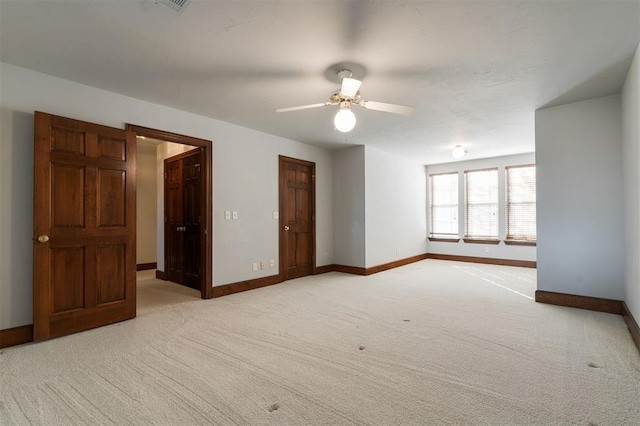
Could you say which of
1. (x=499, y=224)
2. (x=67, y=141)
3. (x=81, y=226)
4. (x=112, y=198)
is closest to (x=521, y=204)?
(x=499, y=224)

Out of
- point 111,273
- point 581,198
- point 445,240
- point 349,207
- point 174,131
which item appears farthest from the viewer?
point 445,240

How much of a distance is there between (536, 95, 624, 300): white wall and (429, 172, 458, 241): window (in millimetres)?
3811

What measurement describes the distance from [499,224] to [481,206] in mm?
577

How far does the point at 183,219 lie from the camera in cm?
529

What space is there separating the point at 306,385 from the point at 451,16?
9.01ft

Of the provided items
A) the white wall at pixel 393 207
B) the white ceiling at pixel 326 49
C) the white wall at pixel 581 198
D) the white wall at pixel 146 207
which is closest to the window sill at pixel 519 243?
the white wall at pixel 393 207

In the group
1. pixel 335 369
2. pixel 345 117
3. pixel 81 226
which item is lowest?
pixel 335 369

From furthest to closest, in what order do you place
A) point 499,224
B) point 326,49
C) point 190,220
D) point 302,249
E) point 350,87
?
1. point 499,224
2. point 302,249
3. point 190,220
4. point 350,87
5. point 326,49

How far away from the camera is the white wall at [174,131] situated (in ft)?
9.12

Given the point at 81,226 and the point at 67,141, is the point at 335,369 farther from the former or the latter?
the point at 67,141

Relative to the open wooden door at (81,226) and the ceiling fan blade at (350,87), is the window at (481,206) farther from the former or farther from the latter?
the open wooden door at (81,226)

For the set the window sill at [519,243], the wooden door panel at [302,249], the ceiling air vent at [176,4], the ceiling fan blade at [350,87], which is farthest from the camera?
the window sill at [519,243]

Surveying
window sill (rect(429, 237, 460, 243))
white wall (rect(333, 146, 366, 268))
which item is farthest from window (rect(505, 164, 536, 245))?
white wall (rect(333, 146, 366, 268))

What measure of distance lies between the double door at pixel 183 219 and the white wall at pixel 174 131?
549 millimetres
